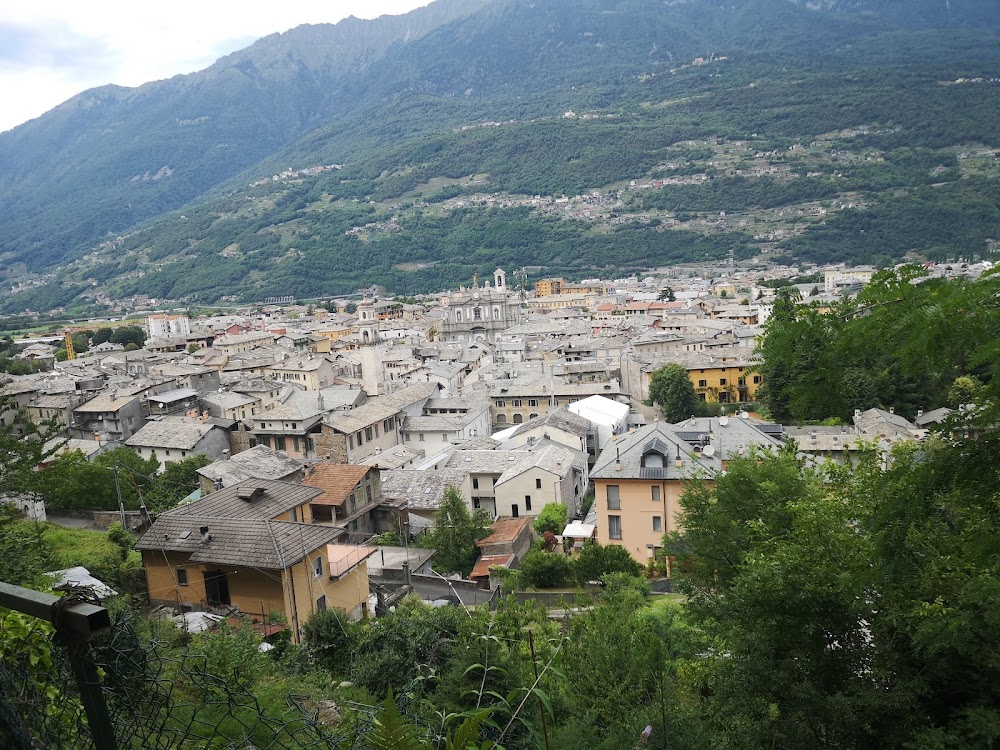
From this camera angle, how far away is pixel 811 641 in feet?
24.0

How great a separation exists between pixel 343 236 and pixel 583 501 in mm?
140126

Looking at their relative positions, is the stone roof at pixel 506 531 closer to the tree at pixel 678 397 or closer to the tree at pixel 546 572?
the tree at pixel 546 572

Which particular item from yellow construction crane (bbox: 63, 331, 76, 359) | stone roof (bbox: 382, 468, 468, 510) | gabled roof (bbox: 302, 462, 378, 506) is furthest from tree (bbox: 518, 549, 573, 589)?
yellow construction crane (bbox: 63, 331, 76, 359)

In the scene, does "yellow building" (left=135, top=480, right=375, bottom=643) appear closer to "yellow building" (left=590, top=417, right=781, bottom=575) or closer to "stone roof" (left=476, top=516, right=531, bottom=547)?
"stone roof" (left=476, top=516, right=531, bottom=547)

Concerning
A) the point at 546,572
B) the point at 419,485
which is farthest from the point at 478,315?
the point at 546,572

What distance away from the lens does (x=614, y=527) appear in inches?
845

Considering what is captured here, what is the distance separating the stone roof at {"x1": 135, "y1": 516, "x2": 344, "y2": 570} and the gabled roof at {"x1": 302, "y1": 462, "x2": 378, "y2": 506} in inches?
325

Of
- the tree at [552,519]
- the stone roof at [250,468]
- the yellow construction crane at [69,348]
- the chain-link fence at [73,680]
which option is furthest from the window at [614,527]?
the yellow construction crane at [69,348]

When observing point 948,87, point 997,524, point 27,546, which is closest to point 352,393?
point 27,546

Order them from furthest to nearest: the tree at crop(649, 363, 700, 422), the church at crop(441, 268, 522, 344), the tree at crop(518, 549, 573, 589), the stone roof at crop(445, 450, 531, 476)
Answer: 1. the church at crop(441, 268, 522, 344)
2. the tree at crop(649, 363, 700, 422)
3. the stone roof at crop(445, 450, 531, 476)
4. the tree at crop(518, 549, 573, 589)

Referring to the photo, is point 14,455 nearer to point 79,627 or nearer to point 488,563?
point 79,627

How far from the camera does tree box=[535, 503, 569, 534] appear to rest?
24750 millimetres

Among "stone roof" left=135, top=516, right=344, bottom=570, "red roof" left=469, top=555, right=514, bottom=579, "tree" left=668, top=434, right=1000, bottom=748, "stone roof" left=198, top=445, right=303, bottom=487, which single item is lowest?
"red roof" left=469, top=555, right=514, bottom=579

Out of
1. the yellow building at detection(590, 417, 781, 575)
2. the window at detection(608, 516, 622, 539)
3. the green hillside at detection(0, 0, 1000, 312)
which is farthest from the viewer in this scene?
the green hillside at detection(0, 0, 1000, 312)
